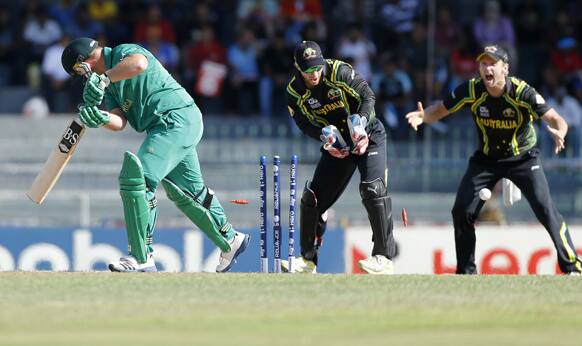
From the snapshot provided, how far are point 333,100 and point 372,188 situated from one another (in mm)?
839

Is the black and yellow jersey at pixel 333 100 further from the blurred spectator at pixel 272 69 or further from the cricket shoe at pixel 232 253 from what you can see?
the blurred spectator at pixel 272 69

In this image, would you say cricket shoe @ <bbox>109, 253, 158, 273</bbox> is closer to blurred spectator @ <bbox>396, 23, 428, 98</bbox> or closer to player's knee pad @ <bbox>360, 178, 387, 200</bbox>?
player's knee pad @ <bbox>360, 178, 387, 200</bbox>

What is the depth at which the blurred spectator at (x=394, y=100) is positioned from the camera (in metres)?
20.3

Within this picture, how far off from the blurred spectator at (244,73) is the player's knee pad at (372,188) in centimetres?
961

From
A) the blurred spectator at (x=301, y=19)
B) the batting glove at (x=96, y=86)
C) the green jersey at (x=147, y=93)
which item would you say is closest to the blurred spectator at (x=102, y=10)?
the blurred spectator at (x=301, y=19)

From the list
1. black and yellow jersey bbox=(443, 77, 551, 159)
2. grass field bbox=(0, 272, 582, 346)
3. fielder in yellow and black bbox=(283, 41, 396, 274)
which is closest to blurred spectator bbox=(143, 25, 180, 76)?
fielder in yellow and black bbox=(283, 41, 396, 274)

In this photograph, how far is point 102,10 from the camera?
74.8 ft

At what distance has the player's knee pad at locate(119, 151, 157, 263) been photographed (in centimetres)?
1093

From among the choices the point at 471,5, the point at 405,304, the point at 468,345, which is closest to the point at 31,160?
the point at 471,5

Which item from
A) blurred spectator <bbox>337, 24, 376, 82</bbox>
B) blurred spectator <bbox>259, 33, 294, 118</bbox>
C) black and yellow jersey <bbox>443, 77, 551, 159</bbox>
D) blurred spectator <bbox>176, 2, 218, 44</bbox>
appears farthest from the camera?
blurred spectator <bbox>176, 2, 218, 44</bbox>

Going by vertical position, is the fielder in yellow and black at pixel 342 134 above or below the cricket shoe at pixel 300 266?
above

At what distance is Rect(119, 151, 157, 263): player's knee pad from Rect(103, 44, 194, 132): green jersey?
1.84ft

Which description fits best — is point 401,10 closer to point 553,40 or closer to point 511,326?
point 553,40

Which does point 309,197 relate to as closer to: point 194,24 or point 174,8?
point 194,24
